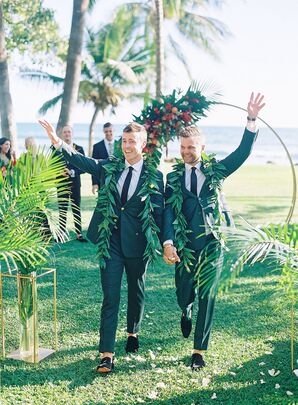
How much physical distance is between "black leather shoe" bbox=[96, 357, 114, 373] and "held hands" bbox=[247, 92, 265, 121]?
90.2 inches

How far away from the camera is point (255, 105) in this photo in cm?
461

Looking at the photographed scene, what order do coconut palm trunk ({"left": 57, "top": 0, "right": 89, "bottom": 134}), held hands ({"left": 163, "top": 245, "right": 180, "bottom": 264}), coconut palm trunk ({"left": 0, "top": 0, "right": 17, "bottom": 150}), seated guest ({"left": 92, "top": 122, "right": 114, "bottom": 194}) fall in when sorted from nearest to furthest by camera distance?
held hands ({"left": 163, "top": 245, "right": 180, "bottom": 264}) → seated guest ({"left": 92, "top": 122, "right": 114, "bottom": 194}) → coconut palm trunk ({"left": 57, "top": 0, "right": 89, "bottom": 134}) → coconut palm trunk ({"left": 0, "top": 0, "right": 17, "bottom": 150})

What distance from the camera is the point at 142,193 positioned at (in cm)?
469

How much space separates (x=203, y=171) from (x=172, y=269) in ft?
12.2

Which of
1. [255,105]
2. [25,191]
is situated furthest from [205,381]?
[255,105]

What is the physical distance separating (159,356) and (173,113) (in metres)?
2.53

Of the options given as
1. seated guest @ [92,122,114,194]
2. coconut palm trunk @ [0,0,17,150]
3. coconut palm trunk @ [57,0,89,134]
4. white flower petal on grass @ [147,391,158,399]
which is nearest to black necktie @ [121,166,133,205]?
white flower petal on grass @ [147,391,158,399]

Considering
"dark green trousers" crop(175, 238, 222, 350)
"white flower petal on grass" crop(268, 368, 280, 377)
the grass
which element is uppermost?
"dark green trousers" crop(175, 238, 222, 350)

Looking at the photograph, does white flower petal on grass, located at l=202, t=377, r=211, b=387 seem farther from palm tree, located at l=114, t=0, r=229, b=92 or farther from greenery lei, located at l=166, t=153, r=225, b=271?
palm tree, located at l=114, t=0, r=229, b=92

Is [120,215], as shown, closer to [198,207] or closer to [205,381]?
[198,207]

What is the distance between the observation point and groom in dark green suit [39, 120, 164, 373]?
4.68 m

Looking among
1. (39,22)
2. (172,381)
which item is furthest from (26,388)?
(39,22)

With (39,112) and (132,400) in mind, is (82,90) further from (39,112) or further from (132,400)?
(132,400)

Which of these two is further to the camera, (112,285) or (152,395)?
(112,285)
